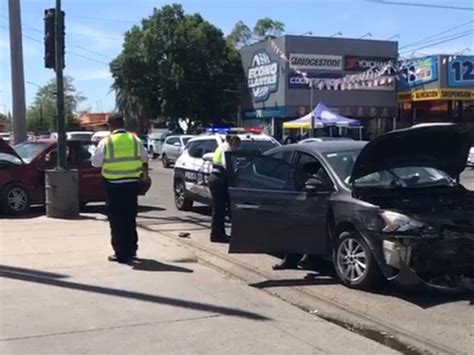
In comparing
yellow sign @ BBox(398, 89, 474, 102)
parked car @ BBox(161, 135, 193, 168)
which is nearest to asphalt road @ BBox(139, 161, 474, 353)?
parked car @ BBox(161, 135, 193, 168)

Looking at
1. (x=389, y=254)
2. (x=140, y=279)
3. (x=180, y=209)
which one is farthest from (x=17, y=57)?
(x=389, y=254)

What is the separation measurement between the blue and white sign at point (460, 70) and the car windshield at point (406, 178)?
115 feet

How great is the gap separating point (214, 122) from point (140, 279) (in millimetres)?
45027

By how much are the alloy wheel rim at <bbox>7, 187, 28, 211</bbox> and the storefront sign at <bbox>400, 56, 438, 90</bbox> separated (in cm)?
3210

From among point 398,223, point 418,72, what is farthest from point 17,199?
point 418,72

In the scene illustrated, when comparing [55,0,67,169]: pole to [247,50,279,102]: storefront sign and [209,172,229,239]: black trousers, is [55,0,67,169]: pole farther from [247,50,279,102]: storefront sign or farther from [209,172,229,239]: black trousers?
[247,50,279,102]: storefront sign

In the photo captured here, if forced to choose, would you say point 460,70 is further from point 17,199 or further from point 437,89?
point 17,199

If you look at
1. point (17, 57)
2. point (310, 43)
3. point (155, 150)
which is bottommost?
point (155, 150)

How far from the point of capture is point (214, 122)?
52.5 meters

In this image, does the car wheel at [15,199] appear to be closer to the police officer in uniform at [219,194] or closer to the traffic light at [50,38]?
the traffic light at [50,38]

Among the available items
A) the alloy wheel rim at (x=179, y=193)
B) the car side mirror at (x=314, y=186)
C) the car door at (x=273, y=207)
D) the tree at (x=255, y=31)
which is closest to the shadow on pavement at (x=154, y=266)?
the car door at (x=273, y=207)

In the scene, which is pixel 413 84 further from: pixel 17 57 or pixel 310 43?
pixel 17 57

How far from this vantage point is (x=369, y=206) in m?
7.30

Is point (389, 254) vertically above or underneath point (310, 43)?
underneath
